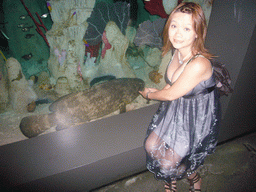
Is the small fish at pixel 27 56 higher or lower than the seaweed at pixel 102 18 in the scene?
lower

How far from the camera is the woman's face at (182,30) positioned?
3.49 ft

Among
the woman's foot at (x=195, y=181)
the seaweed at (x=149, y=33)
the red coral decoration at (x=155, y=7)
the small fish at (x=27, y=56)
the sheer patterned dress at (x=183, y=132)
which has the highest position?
the red coral decoration at (x=155, y=7)

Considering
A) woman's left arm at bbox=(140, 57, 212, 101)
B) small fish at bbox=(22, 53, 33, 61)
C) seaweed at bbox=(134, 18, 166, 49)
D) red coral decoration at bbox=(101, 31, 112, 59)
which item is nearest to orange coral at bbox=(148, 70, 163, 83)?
seaweed at bbox=(134, 18, 166, 49)

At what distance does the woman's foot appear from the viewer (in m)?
1.68

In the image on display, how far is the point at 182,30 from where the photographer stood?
109 cm

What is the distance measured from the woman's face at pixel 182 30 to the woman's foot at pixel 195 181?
49.8 inches

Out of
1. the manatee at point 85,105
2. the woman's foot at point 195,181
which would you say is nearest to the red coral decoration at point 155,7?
the manatee at point 85,105

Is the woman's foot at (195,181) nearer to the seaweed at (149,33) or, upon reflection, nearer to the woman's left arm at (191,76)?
the woman's left arm at (191,76)

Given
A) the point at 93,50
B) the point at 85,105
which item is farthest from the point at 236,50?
the point at 85,105

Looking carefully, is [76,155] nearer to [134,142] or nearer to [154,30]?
[134,142]

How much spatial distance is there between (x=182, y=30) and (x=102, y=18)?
875 mm

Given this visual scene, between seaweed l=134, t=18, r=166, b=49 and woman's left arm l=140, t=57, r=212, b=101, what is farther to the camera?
seaweed l=134, t=18, r=166, b=49

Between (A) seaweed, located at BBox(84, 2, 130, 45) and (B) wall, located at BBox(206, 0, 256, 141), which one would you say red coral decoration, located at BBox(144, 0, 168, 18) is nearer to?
(A) seaweed, located at BBox(84, 2, 130, 45)

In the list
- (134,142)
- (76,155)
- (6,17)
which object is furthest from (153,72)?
(6,17)
